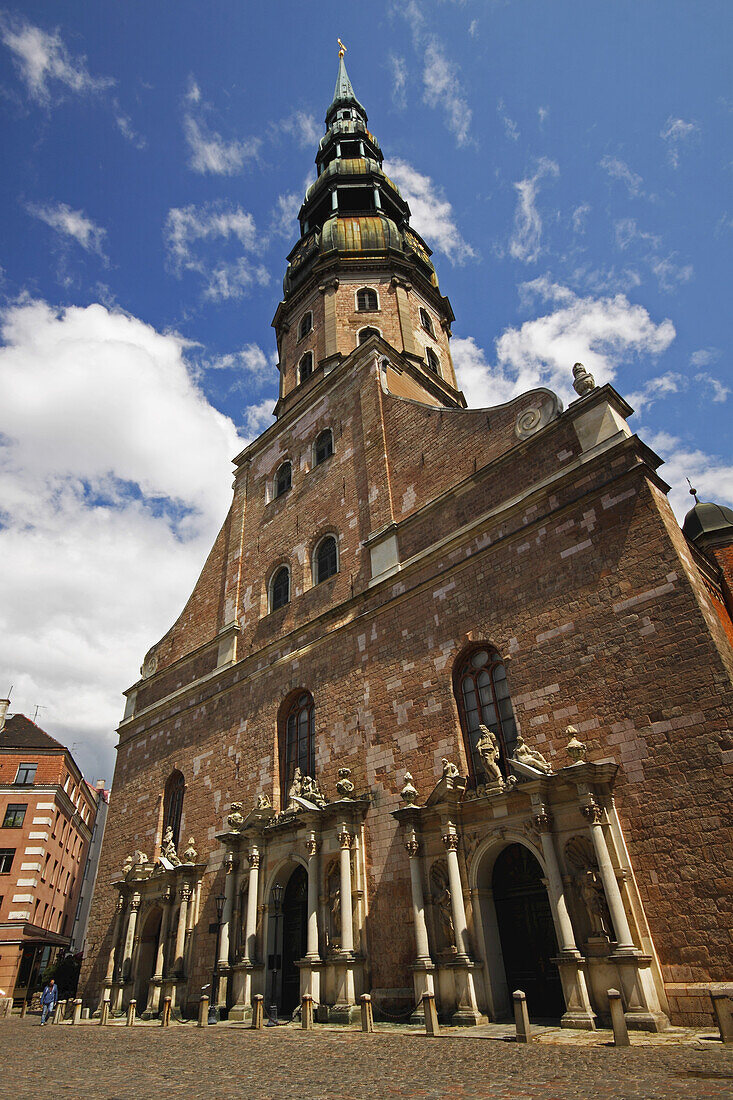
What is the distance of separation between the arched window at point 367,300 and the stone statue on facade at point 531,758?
57.6 feet

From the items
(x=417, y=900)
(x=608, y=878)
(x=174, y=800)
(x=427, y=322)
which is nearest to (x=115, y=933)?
(x=174, y=800)

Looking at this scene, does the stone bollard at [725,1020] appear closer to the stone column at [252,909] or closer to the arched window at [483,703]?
the arched window at [483,703]

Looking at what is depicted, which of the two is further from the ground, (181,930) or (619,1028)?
(181,930)

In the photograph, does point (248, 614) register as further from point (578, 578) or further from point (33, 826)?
point (33, 826)

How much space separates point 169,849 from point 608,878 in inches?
487

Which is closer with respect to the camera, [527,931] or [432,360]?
[527,931]

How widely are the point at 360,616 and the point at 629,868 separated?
7.77 m

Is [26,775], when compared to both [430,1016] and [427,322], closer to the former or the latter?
[427,322]

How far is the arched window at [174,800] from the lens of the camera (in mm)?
18884

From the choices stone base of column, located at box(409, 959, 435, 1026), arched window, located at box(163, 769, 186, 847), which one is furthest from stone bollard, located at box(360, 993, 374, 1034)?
arched window, located at box(163, 769, 186, 847)

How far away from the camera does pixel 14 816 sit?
31.6 meters

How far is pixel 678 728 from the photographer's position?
30.5 ft

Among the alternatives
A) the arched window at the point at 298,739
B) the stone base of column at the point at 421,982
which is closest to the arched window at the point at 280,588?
the arched window at the point at 298,739

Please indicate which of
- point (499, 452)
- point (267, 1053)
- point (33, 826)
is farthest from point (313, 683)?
point (33, 826)
